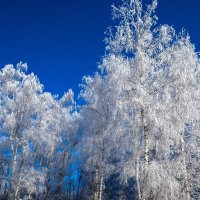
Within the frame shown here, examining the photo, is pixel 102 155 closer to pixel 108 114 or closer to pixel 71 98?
pixel 108 114

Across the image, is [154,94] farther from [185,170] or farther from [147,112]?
[185,170]

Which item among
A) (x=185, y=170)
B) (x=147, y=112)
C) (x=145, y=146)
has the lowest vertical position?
(x=185, y=170)

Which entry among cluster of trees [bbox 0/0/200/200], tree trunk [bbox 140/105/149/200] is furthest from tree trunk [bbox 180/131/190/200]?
tree trunk [bbox 140/105/149/200]

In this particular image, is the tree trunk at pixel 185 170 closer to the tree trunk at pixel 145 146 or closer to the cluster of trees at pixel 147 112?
the cluster of trees at pixel 147 112

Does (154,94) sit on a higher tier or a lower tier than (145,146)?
higher

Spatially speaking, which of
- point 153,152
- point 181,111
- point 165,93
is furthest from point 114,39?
point 153,152

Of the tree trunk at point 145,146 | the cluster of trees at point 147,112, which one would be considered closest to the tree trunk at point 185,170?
the cluster of trees at point 147,112

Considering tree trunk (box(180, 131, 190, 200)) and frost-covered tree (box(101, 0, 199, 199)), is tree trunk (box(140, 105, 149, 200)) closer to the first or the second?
frost-covered tree (box(101, 0, 199, 199))

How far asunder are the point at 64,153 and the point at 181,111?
639 inches

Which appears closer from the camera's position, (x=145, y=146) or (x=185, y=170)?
(x=145, y=146)

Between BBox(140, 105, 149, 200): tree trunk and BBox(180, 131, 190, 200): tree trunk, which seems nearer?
BBox(140, 105, 149, 200): tree trunk

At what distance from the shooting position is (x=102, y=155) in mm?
16734

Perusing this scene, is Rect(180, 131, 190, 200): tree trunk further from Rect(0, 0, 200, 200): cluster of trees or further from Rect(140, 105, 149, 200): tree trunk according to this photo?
Rect(140, 105, 149, 200): tree trunk

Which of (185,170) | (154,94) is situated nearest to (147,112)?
(154,94)
